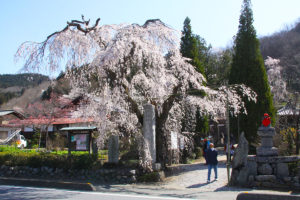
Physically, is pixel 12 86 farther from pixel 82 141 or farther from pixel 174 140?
pixel 174 140

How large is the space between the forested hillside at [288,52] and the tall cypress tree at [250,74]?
45.4ft

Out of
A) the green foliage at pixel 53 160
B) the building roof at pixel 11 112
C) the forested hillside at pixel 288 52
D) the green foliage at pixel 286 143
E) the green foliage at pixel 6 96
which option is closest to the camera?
the green foliage at pixel 53 160

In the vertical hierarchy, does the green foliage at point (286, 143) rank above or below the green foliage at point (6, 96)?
below

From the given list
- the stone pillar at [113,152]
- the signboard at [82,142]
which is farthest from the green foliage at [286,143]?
the signboard at [82,142]

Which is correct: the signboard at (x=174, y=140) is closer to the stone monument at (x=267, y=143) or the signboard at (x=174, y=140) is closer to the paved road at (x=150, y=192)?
the paved road at (x=150, y=192)

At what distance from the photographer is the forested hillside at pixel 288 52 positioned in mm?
31812

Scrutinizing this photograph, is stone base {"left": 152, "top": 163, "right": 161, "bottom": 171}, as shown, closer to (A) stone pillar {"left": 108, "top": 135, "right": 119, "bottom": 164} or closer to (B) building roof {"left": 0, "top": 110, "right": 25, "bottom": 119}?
(A) stone pillar {"left": 108, "top": 135, "right": 119, "bottom": 164}

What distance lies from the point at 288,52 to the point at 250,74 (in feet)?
103

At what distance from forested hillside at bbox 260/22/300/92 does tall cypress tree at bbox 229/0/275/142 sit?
1383cm

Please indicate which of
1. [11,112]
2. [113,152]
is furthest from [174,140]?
[11,112]

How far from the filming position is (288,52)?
43188mm

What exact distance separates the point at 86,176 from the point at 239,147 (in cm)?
622

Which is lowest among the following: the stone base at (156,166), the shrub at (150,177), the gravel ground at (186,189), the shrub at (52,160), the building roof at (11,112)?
the gravel ground at (186,189)

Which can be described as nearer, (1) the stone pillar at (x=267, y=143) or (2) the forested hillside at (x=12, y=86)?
(1) the stone pillar at (x=267, y=143)
